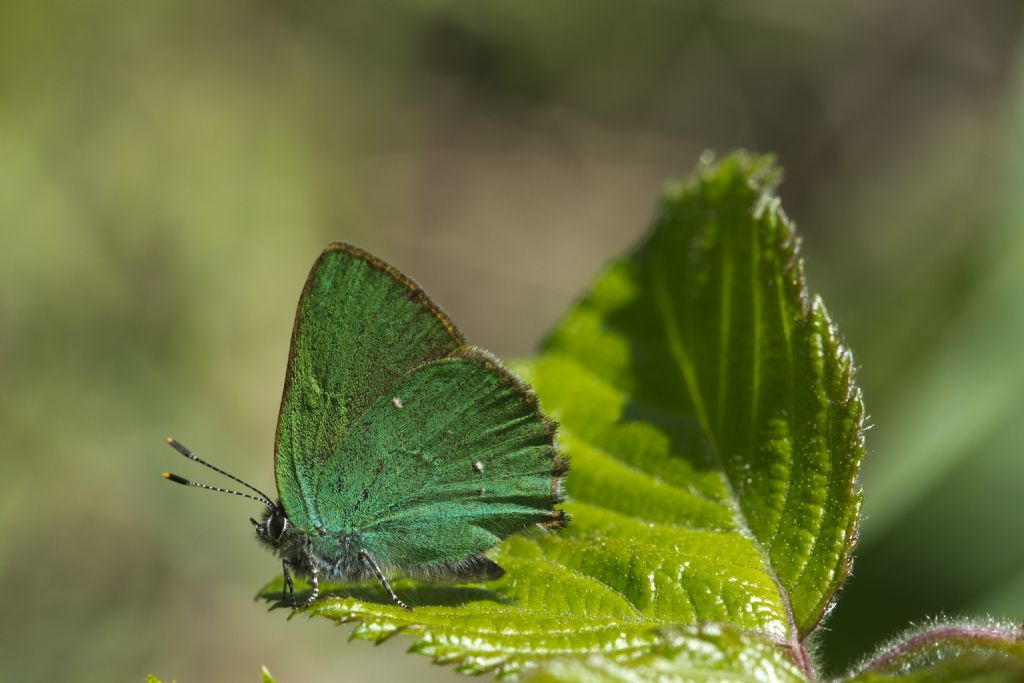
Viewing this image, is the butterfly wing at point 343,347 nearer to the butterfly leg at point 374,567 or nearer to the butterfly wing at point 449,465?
the butterfly wing at point 449,465

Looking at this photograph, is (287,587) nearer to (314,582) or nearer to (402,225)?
(314,582)

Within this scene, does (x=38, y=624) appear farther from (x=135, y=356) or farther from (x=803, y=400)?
(x=803, y=400)

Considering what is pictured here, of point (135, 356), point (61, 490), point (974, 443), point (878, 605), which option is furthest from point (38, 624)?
point (974, 443)

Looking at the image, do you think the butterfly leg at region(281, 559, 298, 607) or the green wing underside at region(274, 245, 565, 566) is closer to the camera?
the green wing underside at region(274, 245, 565, 566)

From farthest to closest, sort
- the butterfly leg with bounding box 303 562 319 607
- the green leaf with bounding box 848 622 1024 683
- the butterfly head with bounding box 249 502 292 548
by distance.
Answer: the butterfly head with bounding box 249 502 292 548
the butterfly leg with bounding box 303 562 319 607
the green leaf with bounding box 848 622 1024 683

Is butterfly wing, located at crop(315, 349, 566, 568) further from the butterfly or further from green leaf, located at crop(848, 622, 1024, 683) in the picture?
green leaf, located at crop(848, 622, 1024, 683)

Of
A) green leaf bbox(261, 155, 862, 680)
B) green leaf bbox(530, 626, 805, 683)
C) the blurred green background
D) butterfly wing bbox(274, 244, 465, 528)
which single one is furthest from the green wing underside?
the blurred green background

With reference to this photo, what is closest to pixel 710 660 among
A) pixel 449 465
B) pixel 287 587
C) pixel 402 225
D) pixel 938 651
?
pixel 938 651

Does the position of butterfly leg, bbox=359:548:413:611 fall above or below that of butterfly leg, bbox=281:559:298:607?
below

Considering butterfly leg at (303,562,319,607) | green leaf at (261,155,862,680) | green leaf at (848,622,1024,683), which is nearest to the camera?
green leaf at (848,622,1024,683)
